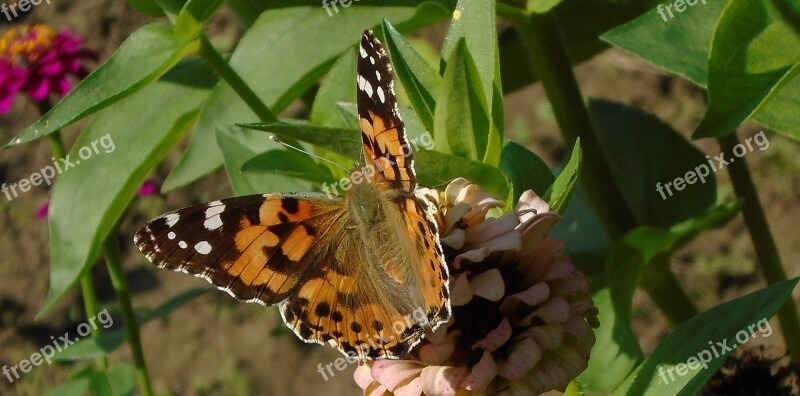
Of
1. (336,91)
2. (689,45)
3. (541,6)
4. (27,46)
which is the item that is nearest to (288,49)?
(336,91)

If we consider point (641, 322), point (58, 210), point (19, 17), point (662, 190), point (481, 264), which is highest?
point (19, 17)

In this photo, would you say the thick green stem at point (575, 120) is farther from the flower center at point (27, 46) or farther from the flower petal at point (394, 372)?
the flower center at point (27, 46)

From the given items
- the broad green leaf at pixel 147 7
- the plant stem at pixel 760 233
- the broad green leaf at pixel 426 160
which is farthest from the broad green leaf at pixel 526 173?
the broad green leaf at pixel 147 7

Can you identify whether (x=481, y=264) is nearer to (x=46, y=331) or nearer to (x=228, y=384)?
(x=228, y=384)

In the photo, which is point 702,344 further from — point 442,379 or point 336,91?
point 336,91

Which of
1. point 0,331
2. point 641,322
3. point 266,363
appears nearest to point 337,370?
point 266,363
